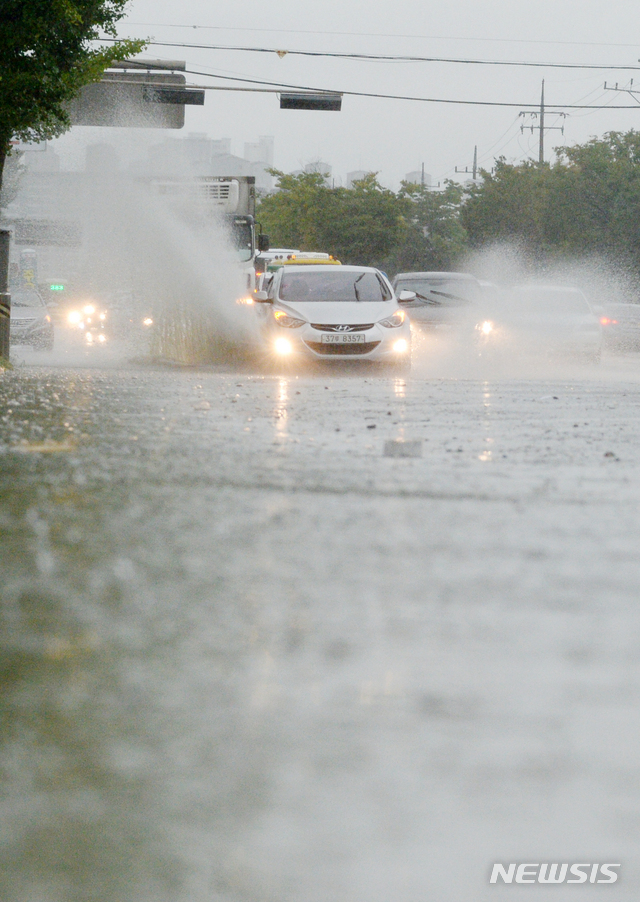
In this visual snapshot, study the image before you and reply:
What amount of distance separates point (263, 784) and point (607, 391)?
43.0 ft

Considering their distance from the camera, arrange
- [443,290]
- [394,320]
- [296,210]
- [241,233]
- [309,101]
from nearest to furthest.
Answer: [394,320]
[443,290]
[241,233]
[309,101]
[296,210]

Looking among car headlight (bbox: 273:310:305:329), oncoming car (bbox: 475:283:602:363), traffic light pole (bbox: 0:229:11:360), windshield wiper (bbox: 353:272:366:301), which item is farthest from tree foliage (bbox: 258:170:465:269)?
car headlight (bbox: 273:310:305:329)

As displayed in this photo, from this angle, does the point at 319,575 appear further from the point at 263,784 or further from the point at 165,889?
the point at 165,889

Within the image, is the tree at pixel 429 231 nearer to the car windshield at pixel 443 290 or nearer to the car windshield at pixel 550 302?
the car windshield at pixel 550 302

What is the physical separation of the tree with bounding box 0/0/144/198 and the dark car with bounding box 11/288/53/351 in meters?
10.0

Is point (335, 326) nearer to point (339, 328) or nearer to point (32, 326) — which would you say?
point (339, 328)

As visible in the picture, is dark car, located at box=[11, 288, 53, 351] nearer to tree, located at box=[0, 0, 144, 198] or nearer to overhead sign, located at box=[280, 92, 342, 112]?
overhead sign, located at box=[280, 92, 342, 112]

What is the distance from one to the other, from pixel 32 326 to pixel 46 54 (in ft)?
39.0

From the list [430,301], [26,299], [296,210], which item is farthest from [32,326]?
[296,210]

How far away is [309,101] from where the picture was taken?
106 ft

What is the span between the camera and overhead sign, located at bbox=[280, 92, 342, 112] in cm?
3222

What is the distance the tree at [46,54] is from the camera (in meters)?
19.0

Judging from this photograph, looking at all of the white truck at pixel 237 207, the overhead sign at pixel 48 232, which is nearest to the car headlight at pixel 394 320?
the white truck at pixel 237 207

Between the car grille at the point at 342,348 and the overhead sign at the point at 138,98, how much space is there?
1514 cm
